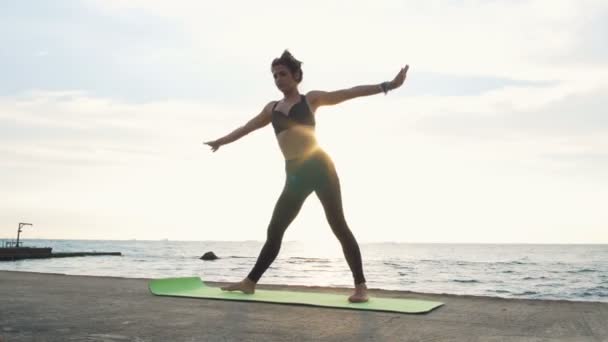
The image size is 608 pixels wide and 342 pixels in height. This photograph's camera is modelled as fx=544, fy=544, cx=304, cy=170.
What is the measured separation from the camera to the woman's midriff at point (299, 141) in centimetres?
450

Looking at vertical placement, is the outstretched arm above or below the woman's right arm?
above

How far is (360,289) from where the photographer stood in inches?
163

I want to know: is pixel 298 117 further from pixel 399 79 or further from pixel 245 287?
pixel 245 287

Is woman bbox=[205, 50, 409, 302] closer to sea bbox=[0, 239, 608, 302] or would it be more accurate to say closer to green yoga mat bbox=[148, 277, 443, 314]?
green yoga mat bbox=[148, 277, 443, 314]

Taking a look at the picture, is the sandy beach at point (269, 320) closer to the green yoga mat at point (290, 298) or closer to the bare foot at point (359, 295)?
the green yoga mat at point (290, 298)

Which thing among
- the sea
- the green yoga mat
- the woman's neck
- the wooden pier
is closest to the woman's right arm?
the woman's neck

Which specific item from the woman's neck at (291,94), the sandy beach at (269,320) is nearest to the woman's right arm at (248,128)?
the woman's neck at (291,94)

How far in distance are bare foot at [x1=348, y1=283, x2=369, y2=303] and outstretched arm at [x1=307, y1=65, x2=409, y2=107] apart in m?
1.49

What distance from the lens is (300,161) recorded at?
4.53m

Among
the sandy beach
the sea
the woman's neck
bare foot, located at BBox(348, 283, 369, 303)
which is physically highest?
the woman's neck

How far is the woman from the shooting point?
439 centimetres

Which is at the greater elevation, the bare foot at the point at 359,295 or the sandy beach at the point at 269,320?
the bare foot at the point at 359,295

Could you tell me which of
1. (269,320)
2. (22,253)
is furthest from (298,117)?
(22,253)

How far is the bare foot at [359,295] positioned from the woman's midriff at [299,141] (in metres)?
1.16
